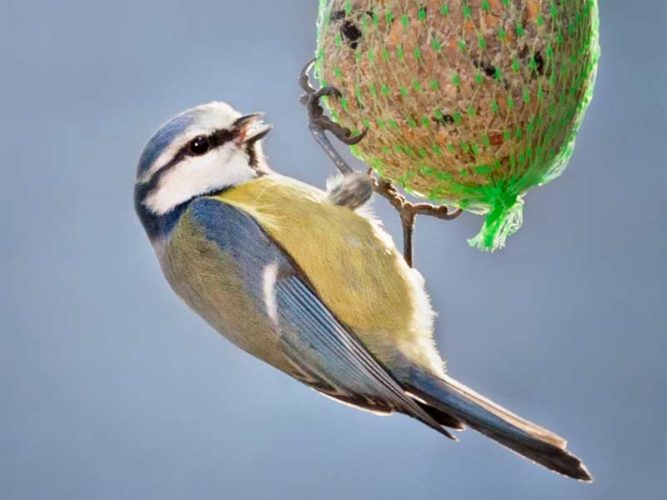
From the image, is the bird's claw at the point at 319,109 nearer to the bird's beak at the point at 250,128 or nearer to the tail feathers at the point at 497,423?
the bird's beak at the point at 250,128

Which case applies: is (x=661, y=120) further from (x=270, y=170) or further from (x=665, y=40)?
(x=270, y=170)

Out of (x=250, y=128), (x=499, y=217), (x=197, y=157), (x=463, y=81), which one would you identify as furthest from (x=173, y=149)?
(x=499, y=217)

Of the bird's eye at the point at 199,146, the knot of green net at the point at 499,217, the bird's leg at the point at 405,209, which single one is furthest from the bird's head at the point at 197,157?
the knot of green net at the point at 499,217

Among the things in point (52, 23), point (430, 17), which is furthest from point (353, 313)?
point (52, 23)

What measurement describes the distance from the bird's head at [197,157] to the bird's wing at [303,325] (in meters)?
0.09

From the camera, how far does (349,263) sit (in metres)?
3.19

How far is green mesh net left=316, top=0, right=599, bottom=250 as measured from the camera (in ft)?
10.4

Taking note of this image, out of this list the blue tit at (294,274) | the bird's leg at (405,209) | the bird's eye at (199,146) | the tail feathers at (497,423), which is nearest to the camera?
the tail feathers at (497,423)

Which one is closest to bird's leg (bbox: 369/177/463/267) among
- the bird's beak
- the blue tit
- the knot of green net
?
the knot of green net

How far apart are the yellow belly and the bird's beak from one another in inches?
3.8

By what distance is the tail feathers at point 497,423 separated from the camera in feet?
9.73

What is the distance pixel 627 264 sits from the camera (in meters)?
5.89

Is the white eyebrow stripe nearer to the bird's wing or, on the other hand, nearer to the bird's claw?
the bird's wing

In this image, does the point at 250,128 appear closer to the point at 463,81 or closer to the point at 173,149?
the point at 173,149
